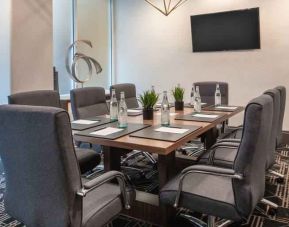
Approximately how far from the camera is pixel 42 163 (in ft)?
4.23

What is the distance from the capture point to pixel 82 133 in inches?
81.7

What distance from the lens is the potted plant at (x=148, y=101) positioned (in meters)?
2.55

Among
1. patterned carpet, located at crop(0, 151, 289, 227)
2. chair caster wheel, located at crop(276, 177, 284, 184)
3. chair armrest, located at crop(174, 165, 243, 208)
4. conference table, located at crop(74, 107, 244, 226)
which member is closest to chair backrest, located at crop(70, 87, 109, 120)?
conference table, located at crop(74, 107, 244, 226)

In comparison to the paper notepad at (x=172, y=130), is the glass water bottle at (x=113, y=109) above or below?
above

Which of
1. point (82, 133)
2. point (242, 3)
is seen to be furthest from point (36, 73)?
point (242, 3)

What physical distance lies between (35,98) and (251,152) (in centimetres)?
186

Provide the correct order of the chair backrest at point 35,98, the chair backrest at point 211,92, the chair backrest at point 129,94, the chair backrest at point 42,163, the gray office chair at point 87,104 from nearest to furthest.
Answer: the chair backrest at point 42,163
the chair backrest at point 35,98
the gray office chair at point 87,104
the chair backrest at point 129,94
the chair backrest at point 211,92

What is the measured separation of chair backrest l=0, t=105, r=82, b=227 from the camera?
123 cm

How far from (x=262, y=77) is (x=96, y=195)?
4159 millimetres

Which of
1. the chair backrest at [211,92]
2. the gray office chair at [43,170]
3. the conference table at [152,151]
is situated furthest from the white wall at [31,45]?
the gray office chair at [43,170]

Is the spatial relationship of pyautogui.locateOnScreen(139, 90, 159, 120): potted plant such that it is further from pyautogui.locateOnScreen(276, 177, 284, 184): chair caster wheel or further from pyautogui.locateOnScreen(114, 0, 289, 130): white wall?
pyautogui.locateOnScreen(114, 0, 289, 130): white wall

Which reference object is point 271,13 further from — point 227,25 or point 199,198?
point 199,198

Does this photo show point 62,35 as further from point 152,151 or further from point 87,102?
point 152,151

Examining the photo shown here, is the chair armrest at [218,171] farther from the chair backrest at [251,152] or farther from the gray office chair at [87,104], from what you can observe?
the gray office chair at [87,104]
